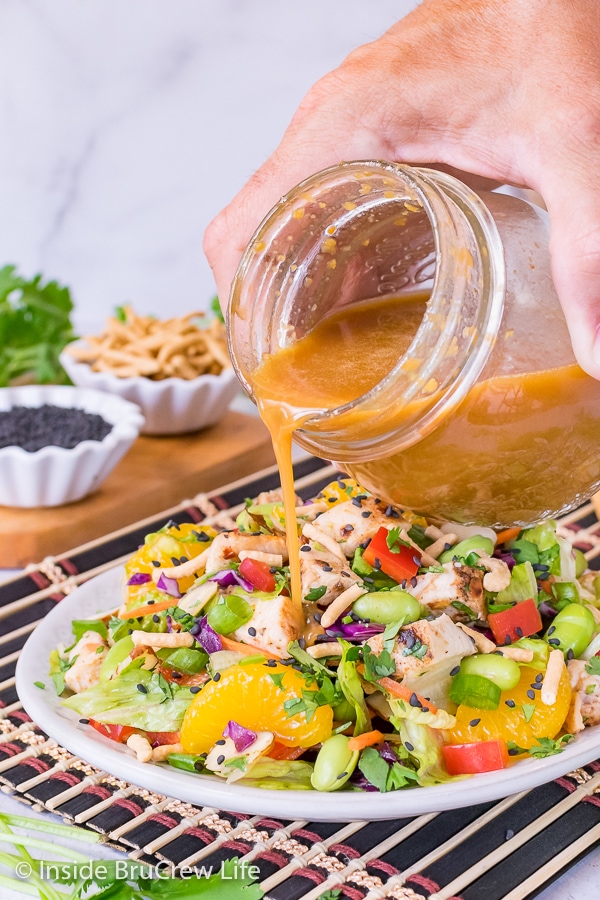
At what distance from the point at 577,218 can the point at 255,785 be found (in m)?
1.17

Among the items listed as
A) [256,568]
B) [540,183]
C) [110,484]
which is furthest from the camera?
[110,484]

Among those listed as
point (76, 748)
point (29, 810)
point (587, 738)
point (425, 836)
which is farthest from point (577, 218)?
point (29, 810)

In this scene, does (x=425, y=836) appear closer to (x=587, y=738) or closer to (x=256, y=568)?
(x=587, y=738)

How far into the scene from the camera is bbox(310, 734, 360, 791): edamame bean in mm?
1859

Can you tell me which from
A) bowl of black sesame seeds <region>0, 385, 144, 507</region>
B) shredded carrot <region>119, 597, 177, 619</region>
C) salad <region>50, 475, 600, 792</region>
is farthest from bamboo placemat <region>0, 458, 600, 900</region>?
bowl of black sesame seeds <region>0, 385, 144, 507</region>

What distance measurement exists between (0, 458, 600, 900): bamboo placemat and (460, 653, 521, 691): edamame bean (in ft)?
0.77

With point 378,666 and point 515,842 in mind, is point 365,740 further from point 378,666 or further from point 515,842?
point 515,842

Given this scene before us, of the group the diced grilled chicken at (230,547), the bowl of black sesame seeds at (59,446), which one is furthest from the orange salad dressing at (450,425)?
the bowl of black sesame seeds at (59,446)

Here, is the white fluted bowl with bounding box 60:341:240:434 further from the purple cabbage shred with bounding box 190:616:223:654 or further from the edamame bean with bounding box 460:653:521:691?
the edamame bean with bounding box 460:653:521:691

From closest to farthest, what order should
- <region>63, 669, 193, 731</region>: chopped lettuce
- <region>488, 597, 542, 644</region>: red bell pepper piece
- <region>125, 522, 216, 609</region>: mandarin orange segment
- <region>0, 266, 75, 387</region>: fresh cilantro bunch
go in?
1. <region>63, 669, 193, 731</region>: chopped lettuce
2. <region>488, 597, 542, 644</region>: red bell pepper piece
3. <region>125, 522, 216, 609</region>: mandarin orange segment
4. <region>0, 266, 75, 387</region>: fresh cilantro bunch

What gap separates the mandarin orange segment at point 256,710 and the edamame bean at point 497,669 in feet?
1.00

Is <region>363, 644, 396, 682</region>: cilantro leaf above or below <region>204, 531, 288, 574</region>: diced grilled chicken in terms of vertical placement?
below

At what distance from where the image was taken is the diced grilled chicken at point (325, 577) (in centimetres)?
221

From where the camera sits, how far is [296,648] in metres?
2.05
